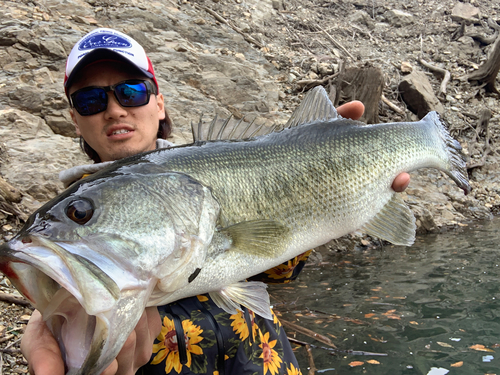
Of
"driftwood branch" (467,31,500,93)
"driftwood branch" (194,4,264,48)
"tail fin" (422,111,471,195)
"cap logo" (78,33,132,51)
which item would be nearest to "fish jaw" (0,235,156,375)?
"cap logo" (78,33,132,51)

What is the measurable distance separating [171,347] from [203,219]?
1.98 feet

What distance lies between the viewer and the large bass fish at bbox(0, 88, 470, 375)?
40.8 inches

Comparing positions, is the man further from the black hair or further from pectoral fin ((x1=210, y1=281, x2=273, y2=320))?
pectoral fin ((x1=210, y1=281, x2=273, y2=320))

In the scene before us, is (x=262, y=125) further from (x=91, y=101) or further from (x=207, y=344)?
(x=207, y=344)

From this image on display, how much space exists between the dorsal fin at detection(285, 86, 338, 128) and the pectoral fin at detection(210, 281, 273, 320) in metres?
0.90

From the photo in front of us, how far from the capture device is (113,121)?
1.90 meters

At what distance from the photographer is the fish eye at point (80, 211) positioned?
1.15m

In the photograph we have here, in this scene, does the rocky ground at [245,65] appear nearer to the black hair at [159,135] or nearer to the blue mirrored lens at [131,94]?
the black hair at [159,135]

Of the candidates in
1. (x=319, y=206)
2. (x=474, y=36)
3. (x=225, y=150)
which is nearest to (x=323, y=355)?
(x=319, y=206)

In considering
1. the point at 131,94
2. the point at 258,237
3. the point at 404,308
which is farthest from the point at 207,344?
the point at 404,308

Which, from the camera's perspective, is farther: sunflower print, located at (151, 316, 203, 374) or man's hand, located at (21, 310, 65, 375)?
sunflower print, located at (151, 316, 203, 374)

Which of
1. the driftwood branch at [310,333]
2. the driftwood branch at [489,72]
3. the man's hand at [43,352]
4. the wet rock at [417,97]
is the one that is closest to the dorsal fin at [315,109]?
the man's hand at [43,352]

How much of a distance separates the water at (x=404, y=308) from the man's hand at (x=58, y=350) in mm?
2182

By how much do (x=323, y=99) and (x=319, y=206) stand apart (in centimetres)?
62
